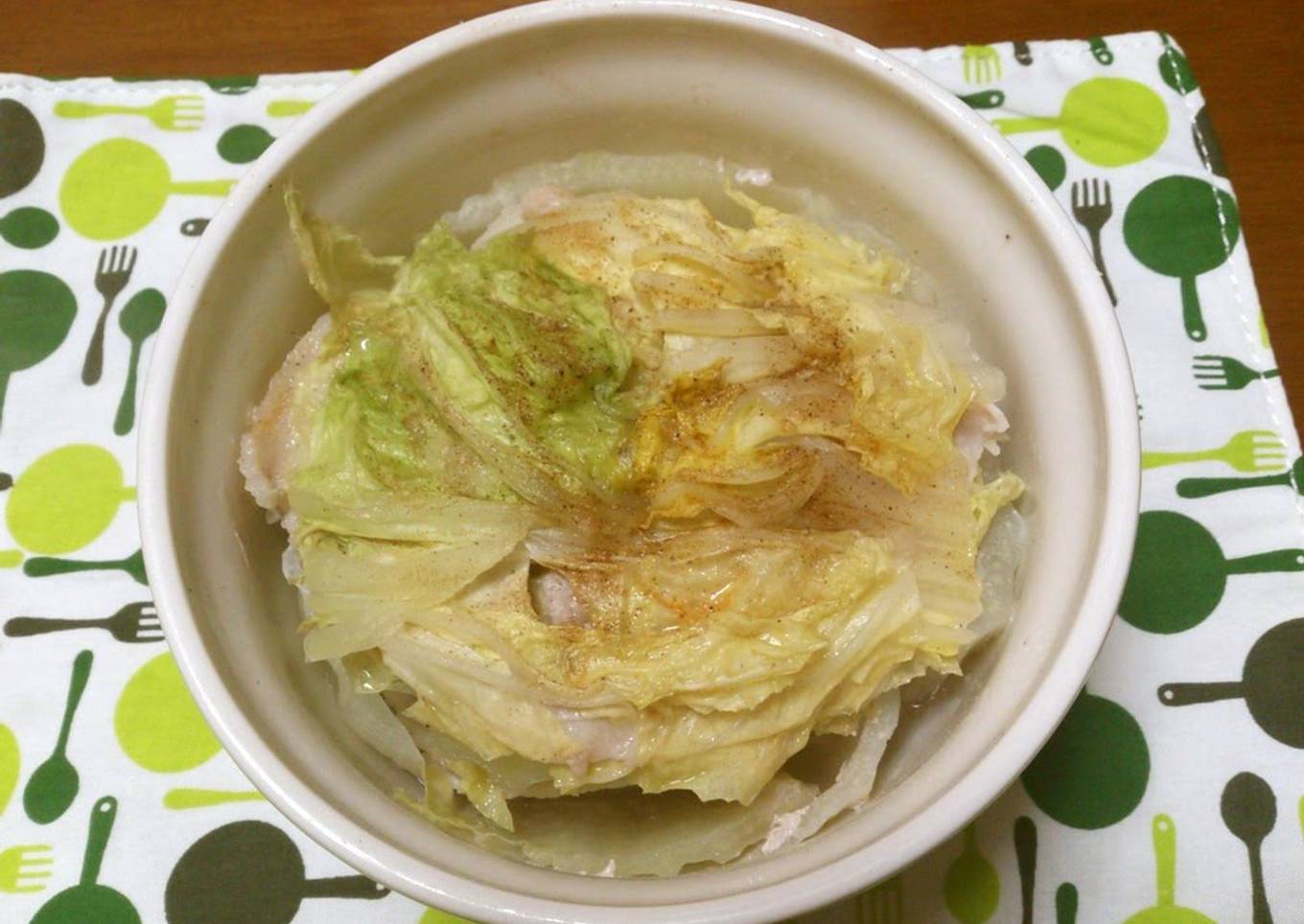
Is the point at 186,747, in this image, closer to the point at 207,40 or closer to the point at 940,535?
the point at 940,535

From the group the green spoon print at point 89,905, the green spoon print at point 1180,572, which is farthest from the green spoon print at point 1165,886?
the green spoon print at point 89,905

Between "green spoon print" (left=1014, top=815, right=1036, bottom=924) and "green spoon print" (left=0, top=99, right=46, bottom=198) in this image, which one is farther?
"green spoon print" (left=0, top=99, right=46, bottom=198)

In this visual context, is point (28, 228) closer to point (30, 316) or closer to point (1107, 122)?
point (30, 316)

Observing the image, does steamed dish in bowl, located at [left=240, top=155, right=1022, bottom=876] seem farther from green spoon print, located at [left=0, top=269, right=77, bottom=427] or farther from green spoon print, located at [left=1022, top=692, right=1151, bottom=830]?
green spoon print, located at [left=0, top=269, right=77, bottom=427]

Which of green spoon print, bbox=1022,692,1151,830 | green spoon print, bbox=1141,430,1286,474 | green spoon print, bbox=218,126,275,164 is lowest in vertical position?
green spoon print, bbox=1022,692,1151,830

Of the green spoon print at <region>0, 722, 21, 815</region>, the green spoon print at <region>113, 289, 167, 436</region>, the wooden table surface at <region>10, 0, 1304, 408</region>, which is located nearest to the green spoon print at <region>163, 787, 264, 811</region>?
the green spoon print at <region>0, 722, 21, 815</region>

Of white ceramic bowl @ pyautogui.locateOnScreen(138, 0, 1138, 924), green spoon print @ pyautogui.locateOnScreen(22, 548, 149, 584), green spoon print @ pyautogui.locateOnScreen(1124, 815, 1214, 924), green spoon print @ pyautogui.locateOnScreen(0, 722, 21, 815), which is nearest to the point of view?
white ceramic bowl @ pyautogui.locateOnScreen(138, 0, 1138, 924)

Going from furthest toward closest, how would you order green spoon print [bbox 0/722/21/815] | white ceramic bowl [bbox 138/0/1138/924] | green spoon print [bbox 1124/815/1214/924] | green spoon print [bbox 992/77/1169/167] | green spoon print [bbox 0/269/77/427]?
green spoon print [bbox 992/77/1169/167] < green spoon print [bbox 0/269/77/427] < green spoon print [bbox 0/722/21/815] < green spoon print [bbox 1124/815/1214/924] < white ceramic bowl [bbox 138/0/1138/924]
